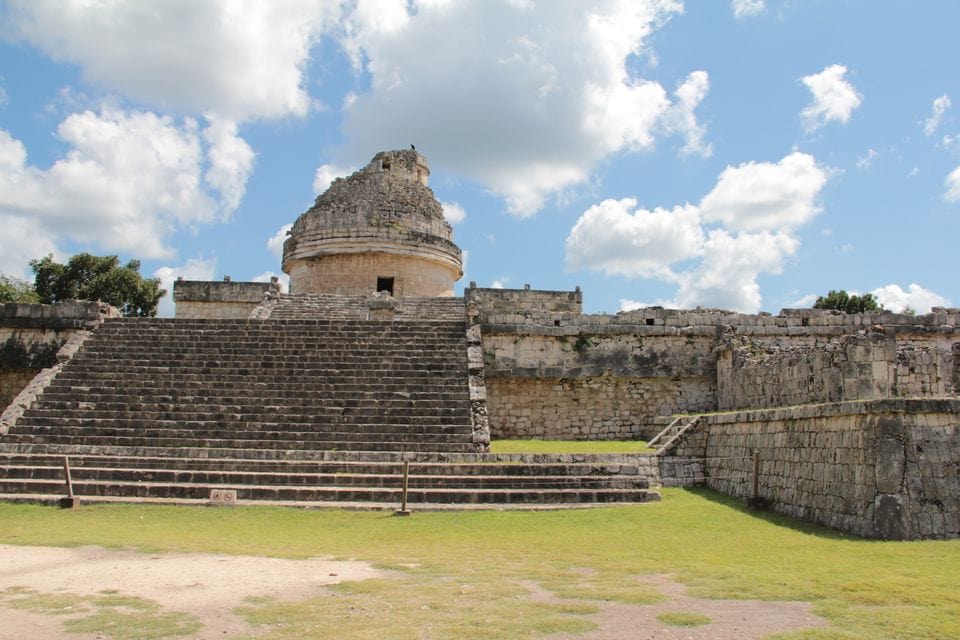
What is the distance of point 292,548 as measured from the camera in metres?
8.38

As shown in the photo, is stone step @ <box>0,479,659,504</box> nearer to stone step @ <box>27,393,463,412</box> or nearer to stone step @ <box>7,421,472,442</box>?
stone step @ <box>7,421,472,442</box>

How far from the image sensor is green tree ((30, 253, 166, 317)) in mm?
35625

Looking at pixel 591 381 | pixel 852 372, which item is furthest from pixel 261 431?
pixel 852 372

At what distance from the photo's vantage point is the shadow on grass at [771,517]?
8.96 metres

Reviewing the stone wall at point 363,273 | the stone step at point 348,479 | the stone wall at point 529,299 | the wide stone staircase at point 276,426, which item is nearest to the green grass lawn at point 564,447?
the wide stone staircase at point 276,426

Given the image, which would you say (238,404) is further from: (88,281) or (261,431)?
(88,281)

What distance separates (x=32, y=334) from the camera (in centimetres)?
1741

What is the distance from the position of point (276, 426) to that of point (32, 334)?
24.4 feet

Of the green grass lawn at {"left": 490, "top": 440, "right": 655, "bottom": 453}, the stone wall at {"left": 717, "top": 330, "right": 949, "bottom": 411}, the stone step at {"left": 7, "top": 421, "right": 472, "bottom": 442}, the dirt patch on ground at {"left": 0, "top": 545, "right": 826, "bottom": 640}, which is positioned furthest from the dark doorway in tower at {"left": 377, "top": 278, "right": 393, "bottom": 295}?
the dirt patch on ground at {"left": 0, "top": 545, "right": 826, "bottom": 640}

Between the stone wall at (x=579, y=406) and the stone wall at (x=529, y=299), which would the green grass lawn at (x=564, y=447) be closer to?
the stone wall at (x=579, y=406)

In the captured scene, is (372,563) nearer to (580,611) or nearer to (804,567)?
(580,611)

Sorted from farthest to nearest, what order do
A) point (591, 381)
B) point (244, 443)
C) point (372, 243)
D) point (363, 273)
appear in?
1. point (363, 273)
2. point (372, 243)
3. point (591, 381)
4. point (244, 443)

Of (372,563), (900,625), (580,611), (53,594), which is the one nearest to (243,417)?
(372,563)

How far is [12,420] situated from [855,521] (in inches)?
518
